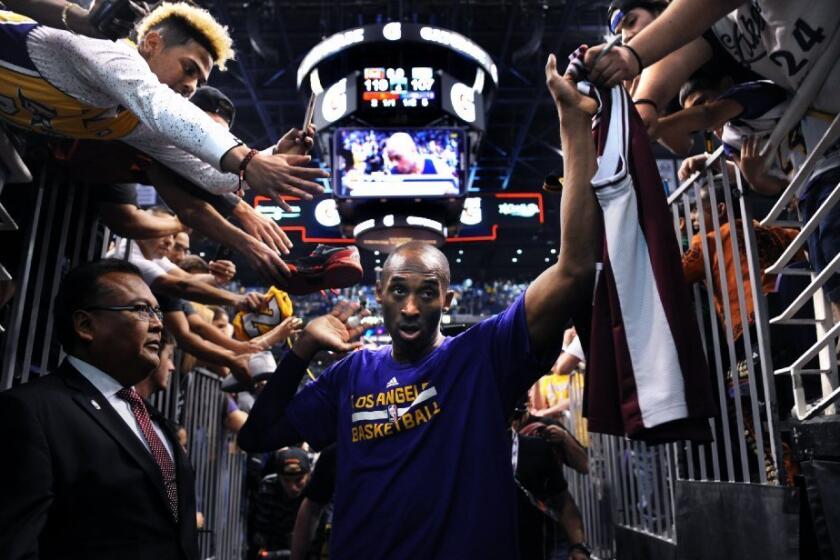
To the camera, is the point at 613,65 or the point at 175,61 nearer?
the point at 613,65

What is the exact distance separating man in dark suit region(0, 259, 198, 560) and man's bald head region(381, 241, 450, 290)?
33.8 inches

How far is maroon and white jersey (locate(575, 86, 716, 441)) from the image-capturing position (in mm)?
1688

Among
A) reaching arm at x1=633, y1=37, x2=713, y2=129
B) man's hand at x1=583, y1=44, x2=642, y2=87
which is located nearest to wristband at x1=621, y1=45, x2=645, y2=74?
man's hand at x1=583, y1=44, x2=642, y2=87

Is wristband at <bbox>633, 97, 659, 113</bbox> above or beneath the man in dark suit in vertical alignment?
above

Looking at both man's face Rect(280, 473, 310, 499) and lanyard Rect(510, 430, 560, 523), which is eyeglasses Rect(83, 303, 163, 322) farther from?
man's face Rect(280, 473, 310, 499)

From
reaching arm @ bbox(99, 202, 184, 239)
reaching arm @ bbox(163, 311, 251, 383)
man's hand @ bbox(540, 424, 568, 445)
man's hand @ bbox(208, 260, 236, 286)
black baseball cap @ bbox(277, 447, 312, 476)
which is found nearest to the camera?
reaching arm @ bbox(99, 202, 184, 239)

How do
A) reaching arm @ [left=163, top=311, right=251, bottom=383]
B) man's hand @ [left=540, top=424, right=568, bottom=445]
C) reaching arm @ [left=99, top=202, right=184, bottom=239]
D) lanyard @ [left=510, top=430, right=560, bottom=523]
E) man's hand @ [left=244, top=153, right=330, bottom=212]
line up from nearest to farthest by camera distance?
man's hand @ [left=244, top=153, right=330, bottom=212], reaching arm @ [left=99, top=202, right=184, bottom=239], lanyard @ [left=510, top=430, right=560, bottom=523], man's hand @ [left=540, top=424, right=568, bottom=445], reaching arm @ [left=163, top=311, right=251, bottom=383]

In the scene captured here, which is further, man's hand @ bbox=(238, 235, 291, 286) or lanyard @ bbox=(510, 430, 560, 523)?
lanyard @ bbox=(510, 430, 560, 523)

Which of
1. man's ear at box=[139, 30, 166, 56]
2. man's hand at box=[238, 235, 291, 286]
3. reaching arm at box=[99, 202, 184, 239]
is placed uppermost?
man's ear at box=[139, 30, 166, 56]

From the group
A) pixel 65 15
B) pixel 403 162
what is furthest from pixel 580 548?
pixel 403 162

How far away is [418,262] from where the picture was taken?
245 cm

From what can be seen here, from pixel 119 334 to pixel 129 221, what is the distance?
63.6 inches

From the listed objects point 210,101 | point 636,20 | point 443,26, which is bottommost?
point 636,20

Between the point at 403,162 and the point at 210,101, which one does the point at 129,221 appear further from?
the point at 403,162
